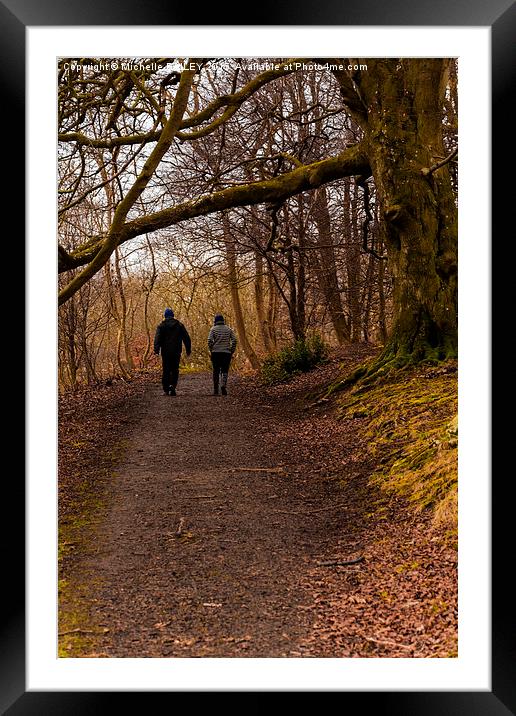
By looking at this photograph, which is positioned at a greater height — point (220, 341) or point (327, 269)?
point (327, 269)

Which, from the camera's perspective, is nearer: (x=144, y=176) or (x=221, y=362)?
(x=144, y=176)

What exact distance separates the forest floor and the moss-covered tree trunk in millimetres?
1405

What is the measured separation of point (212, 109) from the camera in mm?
7207

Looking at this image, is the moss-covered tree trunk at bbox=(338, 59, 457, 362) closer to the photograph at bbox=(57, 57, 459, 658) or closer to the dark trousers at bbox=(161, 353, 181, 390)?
the photograph at bbox=(57, 57, 459, 658)

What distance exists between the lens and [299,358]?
1252 cm

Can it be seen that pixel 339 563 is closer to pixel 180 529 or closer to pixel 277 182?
pixel 180 529

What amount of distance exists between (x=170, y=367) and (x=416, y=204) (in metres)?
6.00

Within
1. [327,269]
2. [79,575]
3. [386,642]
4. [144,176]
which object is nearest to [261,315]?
[327,269]

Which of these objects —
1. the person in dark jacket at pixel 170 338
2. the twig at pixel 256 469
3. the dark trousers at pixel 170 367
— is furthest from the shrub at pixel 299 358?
the twig at pixel 256 469

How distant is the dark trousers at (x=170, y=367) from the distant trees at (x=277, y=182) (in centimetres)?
162

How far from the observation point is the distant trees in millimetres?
6852

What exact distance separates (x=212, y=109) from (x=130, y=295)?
33.6ft
